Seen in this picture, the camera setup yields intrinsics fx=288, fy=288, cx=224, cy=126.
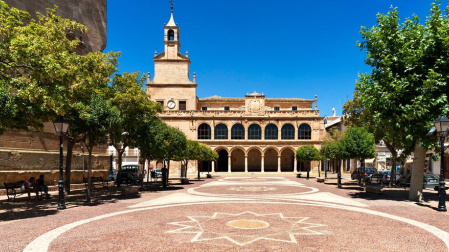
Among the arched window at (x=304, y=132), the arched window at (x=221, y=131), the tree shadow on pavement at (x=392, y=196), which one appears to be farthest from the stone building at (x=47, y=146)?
the arched window at (x=304, y=132)

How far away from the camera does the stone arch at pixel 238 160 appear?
158ft

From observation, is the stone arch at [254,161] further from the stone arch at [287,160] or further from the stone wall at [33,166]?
the stone wall at [33,166]

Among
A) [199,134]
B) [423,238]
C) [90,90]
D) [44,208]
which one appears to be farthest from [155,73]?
[423,238]

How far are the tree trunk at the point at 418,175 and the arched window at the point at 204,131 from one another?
33.6 m

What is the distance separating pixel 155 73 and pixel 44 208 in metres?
37.7

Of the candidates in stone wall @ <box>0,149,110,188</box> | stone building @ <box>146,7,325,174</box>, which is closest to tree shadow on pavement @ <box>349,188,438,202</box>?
stone wall @ <box>0,149,110,188</box>

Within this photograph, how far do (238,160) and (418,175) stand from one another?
120 ft

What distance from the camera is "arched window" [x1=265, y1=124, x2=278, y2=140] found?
44844 mm

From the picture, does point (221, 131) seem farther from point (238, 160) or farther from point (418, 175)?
point (418, 175)

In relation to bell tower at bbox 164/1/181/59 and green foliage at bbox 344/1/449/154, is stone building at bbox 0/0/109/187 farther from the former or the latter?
bell tower at bbox 164/1/181/59

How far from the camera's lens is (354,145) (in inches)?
756

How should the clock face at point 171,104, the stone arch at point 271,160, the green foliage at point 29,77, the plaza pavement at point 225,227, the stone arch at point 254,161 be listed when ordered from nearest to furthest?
the plaza pavement at point 225,227 → the green foliage at point 29,77 → the clock face at point 171,104 → the stone arch at point 254,161 → the stone arch at point 271,160

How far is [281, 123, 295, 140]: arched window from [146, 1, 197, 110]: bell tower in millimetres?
14518

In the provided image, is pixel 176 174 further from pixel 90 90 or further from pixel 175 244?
pixel 175 244
